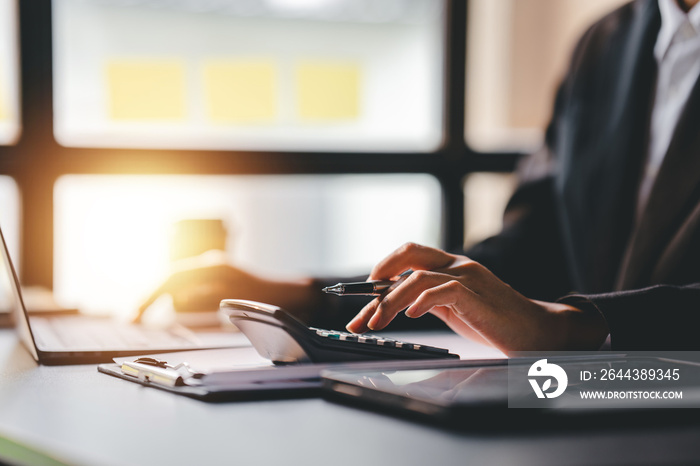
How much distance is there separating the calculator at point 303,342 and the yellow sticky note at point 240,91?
135 centimetres

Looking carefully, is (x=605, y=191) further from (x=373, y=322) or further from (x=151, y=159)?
(x=151, y=159)

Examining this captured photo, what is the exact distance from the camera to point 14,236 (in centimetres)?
175

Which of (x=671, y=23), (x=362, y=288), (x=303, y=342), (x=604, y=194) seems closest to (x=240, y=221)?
(x=604, y=194)

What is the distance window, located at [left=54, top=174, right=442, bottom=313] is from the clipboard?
104cm

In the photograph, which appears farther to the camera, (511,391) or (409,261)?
(409,261)

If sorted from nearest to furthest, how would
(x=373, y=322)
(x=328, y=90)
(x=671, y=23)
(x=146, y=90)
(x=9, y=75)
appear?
(x=373, y=322), (x=671, y=23), (x=9, y=75), (x=146, y=90), (x=328, y=90)

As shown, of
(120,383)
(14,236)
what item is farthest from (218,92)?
→ (120,383)

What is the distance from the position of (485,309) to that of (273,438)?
35cm

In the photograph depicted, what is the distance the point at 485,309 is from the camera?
787mm

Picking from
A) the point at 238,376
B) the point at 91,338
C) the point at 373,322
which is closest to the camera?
the point at 238,376

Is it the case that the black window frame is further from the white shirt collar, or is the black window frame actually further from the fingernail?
the fingernail

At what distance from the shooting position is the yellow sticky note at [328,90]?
2.07 metres

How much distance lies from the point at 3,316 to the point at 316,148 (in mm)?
939

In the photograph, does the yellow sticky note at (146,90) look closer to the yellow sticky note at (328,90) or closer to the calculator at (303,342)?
the yellow sticky note at (328,90)
